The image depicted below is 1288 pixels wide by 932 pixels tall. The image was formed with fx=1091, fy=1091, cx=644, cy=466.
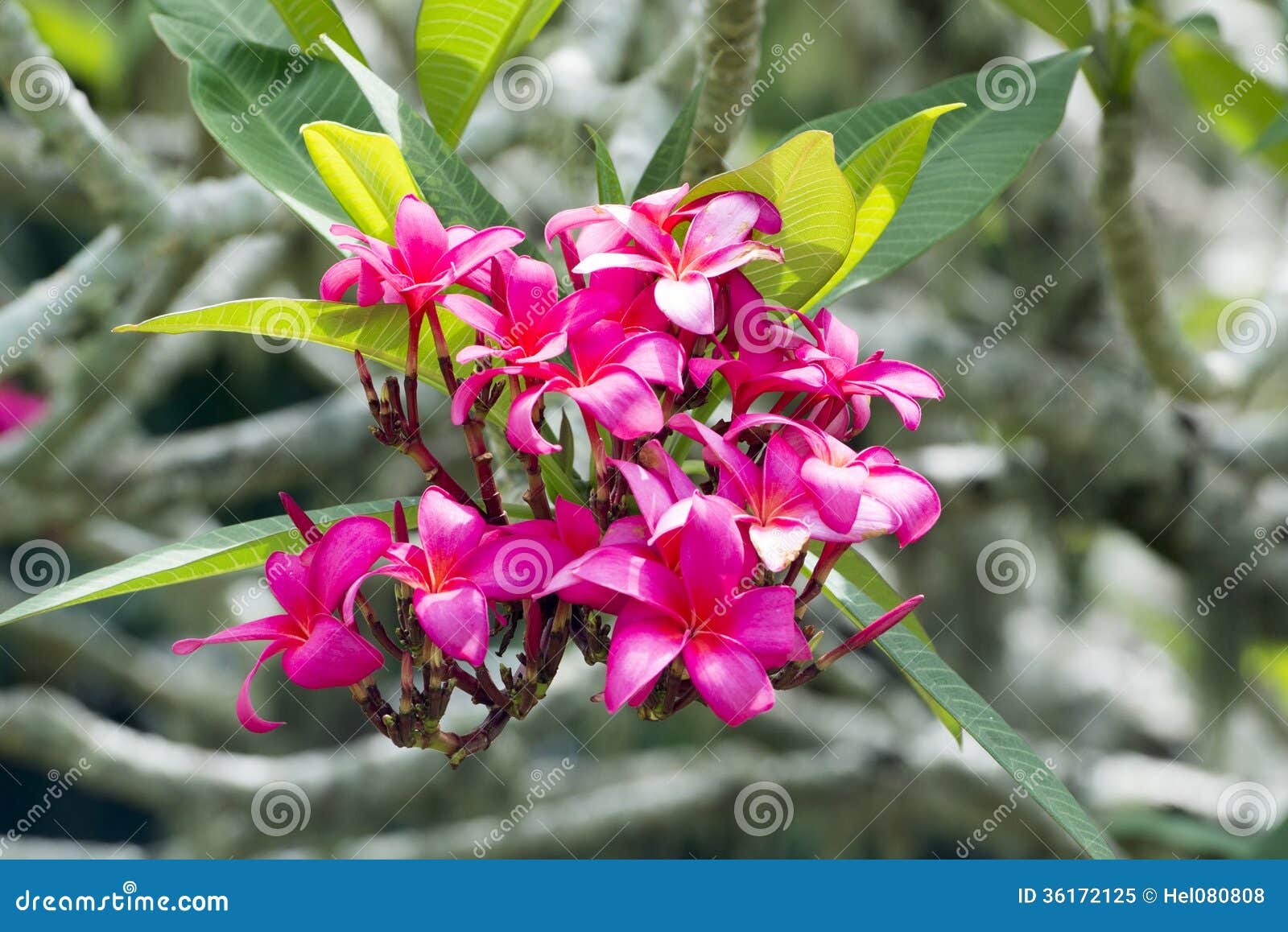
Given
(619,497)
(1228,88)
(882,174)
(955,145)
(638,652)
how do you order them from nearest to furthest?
(638,652) < (619,497) < (882,174) < (955,145) < (1228,88)

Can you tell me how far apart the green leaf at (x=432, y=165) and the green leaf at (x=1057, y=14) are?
927 millimetres

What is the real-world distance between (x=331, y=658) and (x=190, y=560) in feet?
0.53

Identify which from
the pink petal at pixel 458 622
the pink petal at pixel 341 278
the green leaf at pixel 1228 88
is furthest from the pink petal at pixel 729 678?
the green leaf at pixel 1228 88

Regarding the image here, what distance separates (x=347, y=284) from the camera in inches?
28.2

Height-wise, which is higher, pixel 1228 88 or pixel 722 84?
pixel 1228 88

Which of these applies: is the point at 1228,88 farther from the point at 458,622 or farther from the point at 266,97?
the point at 458,622

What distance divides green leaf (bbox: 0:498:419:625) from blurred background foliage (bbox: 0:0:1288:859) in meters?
0.81

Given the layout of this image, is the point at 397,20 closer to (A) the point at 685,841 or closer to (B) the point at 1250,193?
(A) the point at 685,841

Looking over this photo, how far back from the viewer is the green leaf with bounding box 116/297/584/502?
697 mm

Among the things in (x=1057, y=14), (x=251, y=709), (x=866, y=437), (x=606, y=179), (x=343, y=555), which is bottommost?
(x=866, y=437)

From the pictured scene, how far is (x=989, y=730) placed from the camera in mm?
742

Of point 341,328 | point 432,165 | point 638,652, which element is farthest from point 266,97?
point 638,652

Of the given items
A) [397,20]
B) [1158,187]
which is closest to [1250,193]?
[1158,187]

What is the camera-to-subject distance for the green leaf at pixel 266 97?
899 mm
